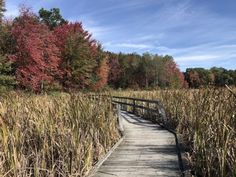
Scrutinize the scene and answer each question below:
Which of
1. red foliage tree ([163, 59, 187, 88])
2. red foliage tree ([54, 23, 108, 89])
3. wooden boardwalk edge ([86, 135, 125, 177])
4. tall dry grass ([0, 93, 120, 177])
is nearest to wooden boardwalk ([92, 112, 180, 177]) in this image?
wooden boardwalk edge ([86, 135, 125, 177])

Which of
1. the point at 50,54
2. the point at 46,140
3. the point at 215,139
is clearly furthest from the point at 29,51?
the point at 215,139

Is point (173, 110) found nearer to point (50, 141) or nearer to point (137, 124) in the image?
point (137, 124)

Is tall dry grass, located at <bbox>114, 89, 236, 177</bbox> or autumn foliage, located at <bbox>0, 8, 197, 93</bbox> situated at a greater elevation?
autumn foliage, located at <bbox>0, 8, 197, 93</bbox>

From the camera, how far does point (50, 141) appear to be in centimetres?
689

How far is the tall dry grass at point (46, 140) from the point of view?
6.07 metres

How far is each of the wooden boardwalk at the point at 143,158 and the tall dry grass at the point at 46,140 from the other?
1.43ft

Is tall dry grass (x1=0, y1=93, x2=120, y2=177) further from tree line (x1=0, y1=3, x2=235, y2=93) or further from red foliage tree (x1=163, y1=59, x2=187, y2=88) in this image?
red foliage tree (x1=163, y1=59, x2=187, y2=88)

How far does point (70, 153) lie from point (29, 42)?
19539mm

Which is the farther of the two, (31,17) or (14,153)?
(31,17)

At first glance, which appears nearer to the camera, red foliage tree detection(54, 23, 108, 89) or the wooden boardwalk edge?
the wooden boardwalk edge

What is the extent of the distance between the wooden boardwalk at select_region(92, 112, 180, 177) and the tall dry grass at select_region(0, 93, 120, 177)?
17.2 inches

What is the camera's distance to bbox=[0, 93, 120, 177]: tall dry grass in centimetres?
607

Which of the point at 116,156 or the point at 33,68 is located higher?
the point at 33,68

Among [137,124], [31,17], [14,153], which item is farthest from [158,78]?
[14,153]
